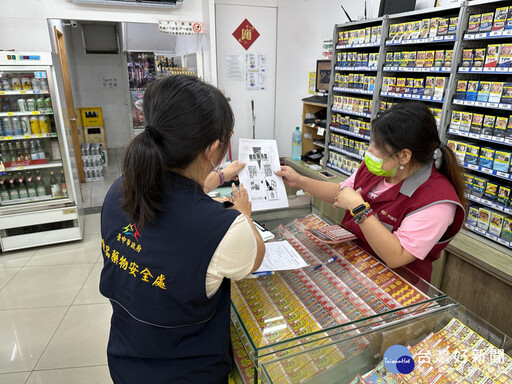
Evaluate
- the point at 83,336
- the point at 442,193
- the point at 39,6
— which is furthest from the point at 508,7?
the point at 39,6

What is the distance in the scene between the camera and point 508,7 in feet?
6.89

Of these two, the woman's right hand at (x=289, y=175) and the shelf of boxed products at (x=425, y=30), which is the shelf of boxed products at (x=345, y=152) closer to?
the shelf of boxed products at (x=425, y=30)

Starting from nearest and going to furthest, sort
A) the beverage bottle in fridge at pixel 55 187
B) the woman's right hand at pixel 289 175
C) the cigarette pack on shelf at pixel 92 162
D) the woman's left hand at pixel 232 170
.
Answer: the woman's left hand at pixel 232 170 < the woman's right hand at pixel 289 175 < the beverage bottle in fridge at pixel 55 187 < the cigarette pack on shelf at pixel 92 162

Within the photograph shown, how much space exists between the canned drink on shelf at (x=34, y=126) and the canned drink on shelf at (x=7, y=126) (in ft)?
0.64

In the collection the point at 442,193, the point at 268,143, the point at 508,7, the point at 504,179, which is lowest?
the point at 504,179

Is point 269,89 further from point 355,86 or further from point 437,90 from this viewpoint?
point 437,90

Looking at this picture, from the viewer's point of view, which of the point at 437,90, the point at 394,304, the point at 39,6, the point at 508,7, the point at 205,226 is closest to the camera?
the point at 205,226

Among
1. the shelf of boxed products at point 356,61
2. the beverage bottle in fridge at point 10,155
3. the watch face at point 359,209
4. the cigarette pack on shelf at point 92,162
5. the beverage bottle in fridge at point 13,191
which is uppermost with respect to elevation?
the shelf of boxed products at point 356,61

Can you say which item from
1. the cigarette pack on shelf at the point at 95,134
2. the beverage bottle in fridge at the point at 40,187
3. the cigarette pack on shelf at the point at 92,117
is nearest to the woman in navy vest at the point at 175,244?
the beverage bottle in fridge at the point at 40,187

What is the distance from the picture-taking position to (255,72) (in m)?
5.77

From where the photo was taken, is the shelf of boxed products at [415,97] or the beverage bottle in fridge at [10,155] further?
the beverage bottle in fridge at [10,155]

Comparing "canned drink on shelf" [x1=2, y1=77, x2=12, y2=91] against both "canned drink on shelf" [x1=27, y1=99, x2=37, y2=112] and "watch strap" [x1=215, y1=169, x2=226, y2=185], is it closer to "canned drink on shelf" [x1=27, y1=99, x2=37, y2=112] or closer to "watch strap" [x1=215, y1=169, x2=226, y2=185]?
"canned drink on shelf" [x1=27, y1=99, x2=37, y2=112]

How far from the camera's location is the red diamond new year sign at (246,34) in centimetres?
550

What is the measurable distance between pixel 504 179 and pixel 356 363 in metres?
2.05
